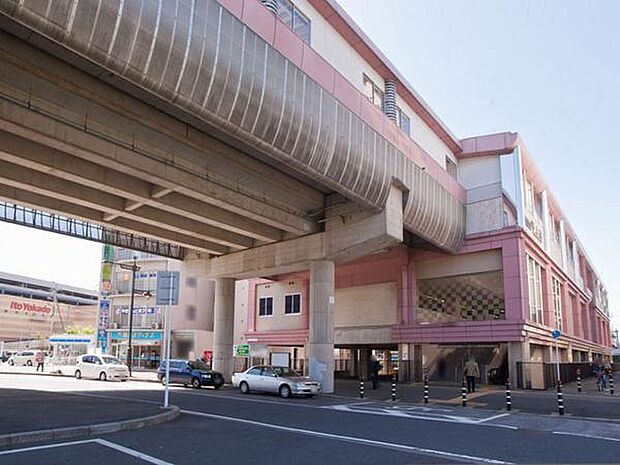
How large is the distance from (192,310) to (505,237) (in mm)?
30339

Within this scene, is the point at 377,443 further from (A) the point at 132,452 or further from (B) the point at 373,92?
(B) the point at 373,92

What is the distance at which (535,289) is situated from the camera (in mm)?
36500

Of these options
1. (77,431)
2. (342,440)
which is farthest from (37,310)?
(342,440)

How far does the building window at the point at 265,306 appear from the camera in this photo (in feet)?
150

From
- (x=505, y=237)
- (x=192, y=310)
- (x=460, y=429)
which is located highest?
(x=505, y=237)

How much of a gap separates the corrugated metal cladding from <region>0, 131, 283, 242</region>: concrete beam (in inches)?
230

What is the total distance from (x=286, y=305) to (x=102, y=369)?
14.4 meters

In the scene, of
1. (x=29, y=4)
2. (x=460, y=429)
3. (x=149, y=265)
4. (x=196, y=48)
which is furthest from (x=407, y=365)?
(x=149, y=265)

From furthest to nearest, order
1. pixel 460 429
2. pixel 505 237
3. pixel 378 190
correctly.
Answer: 1. pixel 505 237
2. pixel 378 190
3. pixel 460 429

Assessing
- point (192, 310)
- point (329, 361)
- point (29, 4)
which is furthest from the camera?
point (192, 310)

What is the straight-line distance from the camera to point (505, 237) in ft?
111

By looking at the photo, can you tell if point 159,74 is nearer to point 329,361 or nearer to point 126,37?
point 126,37

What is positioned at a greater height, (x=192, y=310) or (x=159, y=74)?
(x=159, y=74)

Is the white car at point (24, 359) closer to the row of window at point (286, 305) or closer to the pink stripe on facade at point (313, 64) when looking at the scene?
the row of window at point (286, 305)
